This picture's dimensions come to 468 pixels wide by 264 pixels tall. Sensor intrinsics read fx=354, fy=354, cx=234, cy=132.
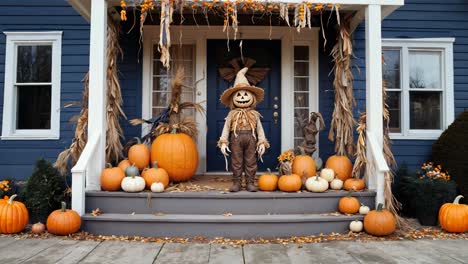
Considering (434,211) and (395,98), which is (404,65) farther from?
(434,211)

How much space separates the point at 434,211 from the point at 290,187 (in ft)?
6.36

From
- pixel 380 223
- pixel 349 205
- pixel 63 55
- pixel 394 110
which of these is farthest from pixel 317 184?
pixel 63 55

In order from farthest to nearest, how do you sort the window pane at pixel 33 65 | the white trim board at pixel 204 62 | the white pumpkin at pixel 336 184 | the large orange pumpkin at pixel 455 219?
the window pane at pixel 33 65
the white trim board at pixel 204 62
the white pumpkin at pixel 336 184
the large orange pumpkin at pixel 455 219

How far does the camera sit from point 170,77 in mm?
5887

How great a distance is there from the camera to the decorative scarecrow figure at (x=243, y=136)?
14.6ft

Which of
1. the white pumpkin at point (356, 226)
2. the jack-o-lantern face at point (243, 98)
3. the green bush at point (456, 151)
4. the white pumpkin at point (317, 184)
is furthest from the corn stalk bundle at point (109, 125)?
the green bush at point (456, 151)

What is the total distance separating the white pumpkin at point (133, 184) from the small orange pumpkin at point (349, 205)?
2.40m

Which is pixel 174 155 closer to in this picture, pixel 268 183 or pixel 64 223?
pixel 268 183

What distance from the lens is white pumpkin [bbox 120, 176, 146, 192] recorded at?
424 cm

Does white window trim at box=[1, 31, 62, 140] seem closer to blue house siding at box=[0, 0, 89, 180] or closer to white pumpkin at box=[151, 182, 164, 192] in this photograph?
blue house siding at box=[0, 0, 89, 180]

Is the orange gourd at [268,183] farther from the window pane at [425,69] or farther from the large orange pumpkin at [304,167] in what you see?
the window pane at [425,69]

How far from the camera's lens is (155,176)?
4.38 m

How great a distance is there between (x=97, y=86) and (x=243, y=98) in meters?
1.81

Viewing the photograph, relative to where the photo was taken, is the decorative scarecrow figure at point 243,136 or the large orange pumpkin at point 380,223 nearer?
the large orange pumpkin at point 380,223
